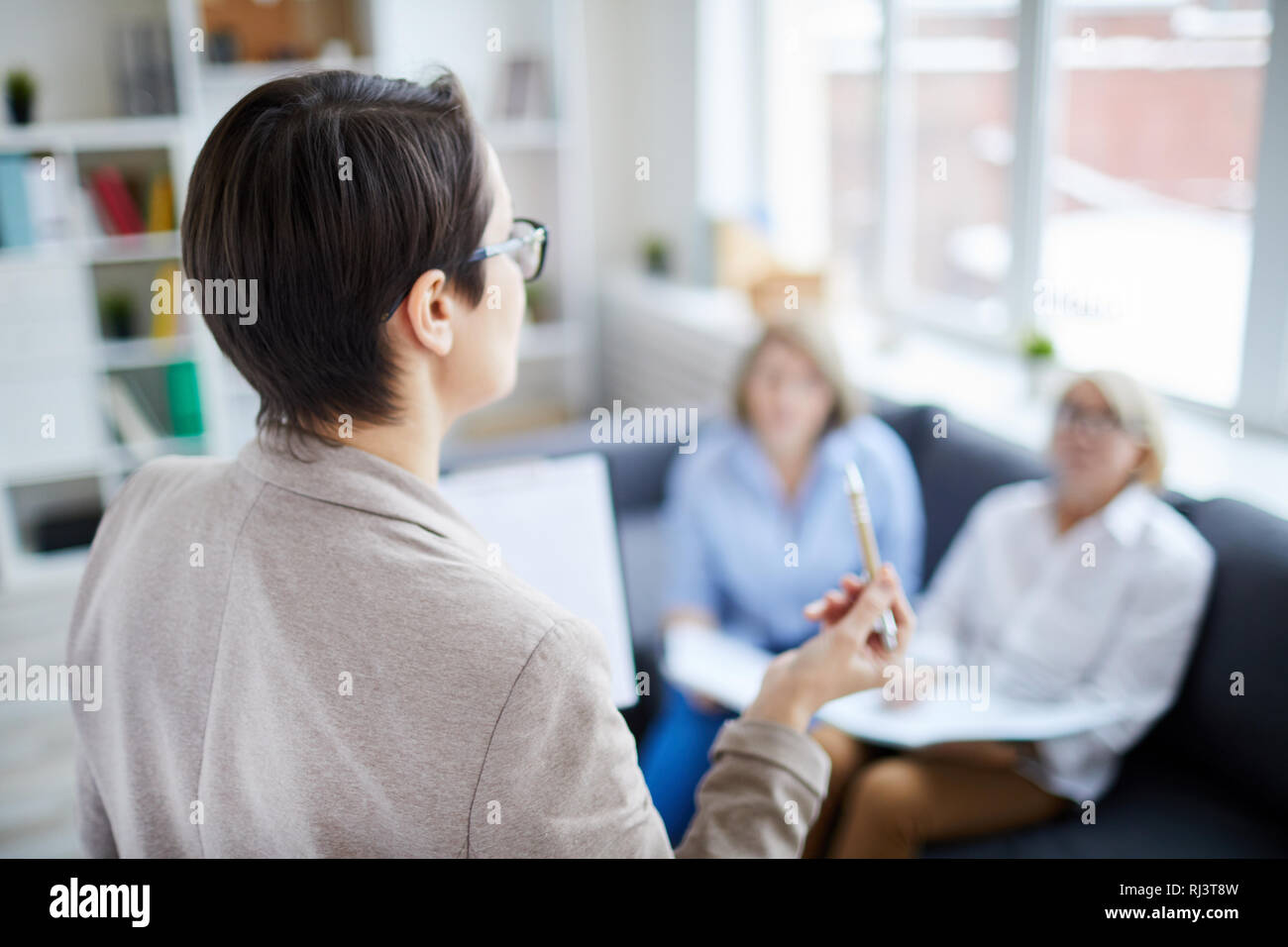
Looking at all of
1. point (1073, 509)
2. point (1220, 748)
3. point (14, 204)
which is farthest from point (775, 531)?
point (14, 204)

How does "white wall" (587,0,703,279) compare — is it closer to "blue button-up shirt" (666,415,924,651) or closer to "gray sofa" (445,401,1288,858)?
"blue button-up shirt" (666,415,924,651)

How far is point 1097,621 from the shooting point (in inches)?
63.2

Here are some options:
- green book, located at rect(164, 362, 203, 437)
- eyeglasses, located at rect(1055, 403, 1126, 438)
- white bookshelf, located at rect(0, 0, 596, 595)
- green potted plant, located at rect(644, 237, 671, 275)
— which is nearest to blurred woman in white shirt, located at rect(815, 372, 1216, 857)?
eyeglasses, located at rect(1055, 403, 1126, 438)

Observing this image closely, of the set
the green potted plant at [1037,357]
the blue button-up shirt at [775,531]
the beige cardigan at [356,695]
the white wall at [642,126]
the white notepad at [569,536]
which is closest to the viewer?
the beige cardigan at [356,695]

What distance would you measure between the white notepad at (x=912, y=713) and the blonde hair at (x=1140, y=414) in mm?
413

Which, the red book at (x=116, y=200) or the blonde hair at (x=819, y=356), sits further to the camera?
the red book at (x=116, y=200)

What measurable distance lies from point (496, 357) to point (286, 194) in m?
0.18

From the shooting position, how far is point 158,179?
135 inches

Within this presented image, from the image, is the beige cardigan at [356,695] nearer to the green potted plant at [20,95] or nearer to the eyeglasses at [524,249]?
the eyeglasses at [524,249]

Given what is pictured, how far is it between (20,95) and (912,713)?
319 cm

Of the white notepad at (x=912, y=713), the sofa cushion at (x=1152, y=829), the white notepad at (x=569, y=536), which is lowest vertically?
the sofa cushion at (x=1152, y=829)

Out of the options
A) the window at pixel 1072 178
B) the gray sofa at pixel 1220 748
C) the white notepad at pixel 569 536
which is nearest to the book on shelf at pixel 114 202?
the window at pixel 1072 178

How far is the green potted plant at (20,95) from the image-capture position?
10.3 feet

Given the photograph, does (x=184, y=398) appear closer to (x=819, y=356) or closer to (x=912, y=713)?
(x=819, y=356)
